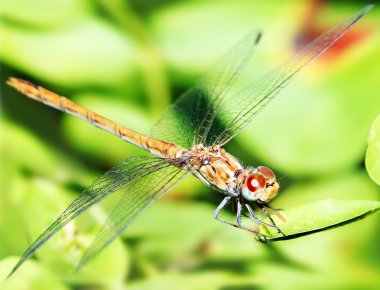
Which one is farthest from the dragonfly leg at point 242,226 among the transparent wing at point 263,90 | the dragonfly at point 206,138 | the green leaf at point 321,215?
the transparent wing at point 263,90

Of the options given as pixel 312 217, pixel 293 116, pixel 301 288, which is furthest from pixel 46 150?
pixel 312 217

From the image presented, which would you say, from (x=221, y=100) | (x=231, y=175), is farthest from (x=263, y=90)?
(x=231, y=175)

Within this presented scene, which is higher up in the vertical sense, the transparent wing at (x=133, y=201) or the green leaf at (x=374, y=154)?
the green leaf at (x=374, y=154)

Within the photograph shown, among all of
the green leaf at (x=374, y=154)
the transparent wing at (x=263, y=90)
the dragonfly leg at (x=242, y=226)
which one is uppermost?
the green leaf at (x=374, y=154)

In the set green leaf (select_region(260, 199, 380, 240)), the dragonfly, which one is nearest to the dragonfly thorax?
the dragonfly

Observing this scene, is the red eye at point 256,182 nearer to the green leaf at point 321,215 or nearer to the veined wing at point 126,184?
the veined wing at point 126,184

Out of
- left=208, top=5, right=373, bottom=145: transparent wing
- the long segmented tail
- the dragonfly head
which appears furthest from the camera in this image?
the long segmented tail

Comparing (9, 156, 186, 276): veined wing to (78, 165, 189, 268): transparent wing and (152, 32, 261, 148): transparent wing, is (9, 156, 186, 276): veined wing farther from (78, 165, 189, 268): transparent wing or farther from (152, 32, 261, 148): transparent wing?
(152, 32, 261, 148): transparent wing
